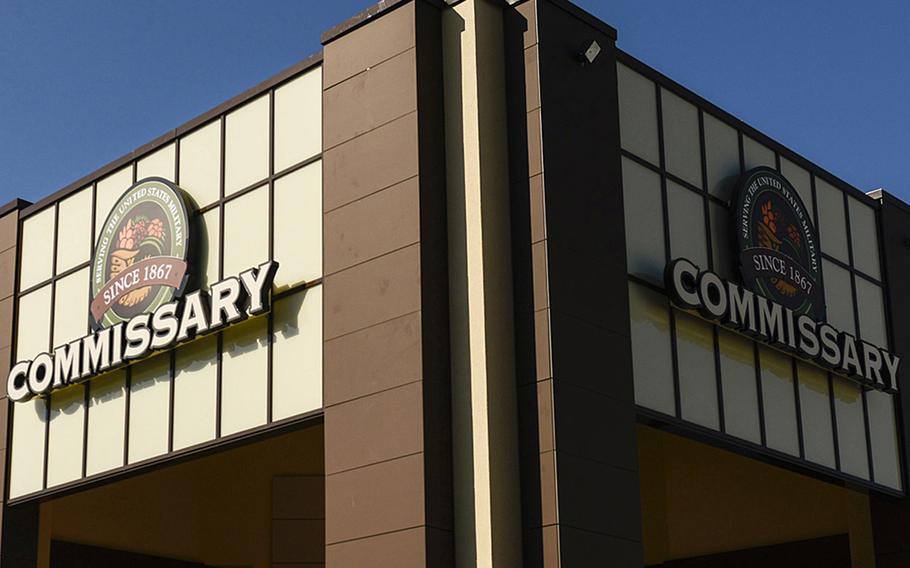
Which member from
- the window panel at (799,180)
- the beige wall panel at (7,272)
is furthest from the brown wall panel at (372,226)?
the window panel at (799,180)

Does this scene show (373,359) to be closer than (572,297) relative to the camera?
No

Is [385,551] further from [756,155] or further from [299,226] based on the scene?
[756,155]

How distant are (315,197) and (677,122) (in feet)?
20.6

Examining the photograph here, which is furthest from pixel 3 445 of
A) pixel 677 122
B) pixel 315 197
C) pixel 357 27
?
pixel 677 122

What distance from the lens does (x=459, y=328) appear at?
21.7 meters

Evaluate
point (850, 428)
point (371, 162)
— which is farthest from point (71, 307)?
point (850, 428)

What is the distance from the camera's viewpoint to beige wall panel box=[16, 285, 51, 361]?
1112 inches

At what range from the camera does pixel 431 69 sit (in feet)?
74.9

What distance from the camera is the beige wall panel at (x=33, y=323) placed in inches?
1112

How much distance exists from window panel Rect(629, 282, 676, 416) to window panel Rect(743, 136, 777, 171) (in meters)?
4.35

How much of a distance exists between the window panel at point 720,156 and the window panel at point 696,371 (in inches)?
106

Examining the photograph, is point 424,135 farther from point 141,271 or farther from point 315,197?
point 141,271

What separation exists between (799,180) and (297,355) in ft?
34.3

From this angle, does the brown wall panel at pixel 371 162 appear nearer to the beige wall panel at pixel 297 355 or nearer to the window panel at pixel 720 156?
the beige wall panel at pixel 297 355
